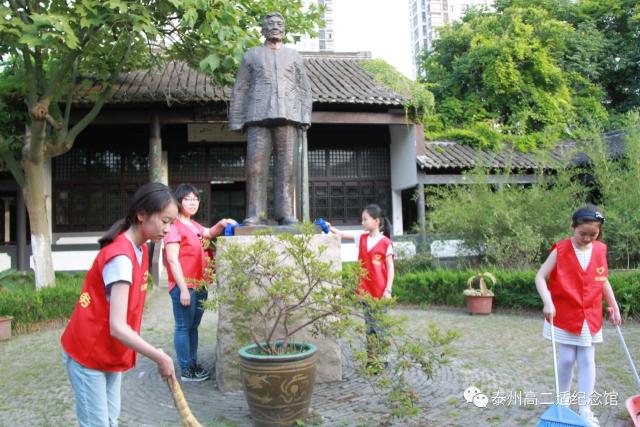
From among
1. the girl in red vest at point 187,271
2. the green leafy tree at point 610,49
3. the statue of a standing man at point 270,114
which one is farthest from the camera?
the green leafy tree at point 610,49

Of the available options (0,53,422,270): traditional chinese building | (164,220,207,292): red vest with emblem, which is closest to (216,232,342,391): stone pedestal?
(164,220,207,292): red vest with emblem

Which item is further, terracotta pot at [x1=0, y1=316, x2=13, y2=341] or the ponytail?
terracotta pot at [x1=0, y1=316, x2=13, y2=341]

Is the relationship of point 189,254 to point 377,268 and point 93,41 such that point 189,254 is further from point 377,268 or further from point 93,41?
point 93,41

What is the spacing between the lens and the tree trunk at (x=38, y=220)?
27.6 feet

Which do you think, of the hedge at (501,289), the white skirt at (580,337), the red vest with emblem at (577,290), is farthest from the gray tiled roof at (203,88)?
the white skirt at (580,337)

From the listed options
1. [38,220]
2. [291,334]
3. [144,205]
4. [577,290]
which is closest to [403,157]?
[38,220]

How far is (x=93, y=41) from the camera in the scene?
7.94 meters

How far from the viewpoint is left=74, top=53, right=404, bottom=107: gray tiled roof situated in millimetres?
10820

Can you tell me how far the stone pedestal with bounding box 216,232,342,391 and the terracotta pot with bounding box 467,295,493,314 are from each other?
4.44m

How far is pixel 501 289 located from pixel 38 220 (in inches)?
315

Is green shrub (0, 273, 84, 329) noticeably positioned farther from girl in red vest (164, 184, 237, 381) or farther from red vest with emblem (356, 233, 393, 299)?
red vest with emblem (356, 233, 393, 299)

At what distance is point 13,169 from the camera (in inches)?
355

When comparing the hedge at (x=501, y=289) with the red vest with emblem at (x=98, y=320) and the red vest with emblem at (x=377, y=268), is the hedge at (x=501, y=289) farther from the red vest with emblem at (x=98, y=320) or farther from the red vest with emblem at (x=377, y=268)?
the red vest with emblem at (x=98, y=320)


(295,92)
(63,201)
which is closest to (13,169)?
(63,201)
